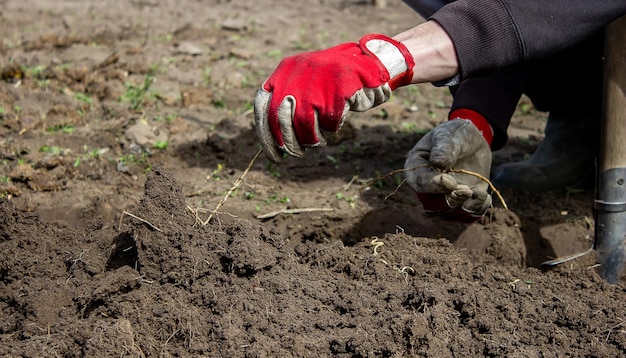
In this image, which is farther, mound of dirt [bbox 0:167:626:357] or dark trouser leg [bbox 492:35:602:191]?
dark trouser leg [bbox 492:35:602:191]

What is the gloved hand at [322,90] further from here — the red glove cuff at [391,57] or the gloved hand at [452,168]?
the gloved hand at [452,168]

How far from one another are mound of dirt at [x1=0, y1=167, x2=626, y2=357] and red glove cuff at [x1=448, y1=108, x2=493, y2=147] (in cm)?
73

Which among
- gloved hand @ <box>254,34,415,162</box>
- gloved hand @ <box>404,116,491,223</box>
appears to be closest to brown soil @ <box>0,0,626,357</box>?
gloved hand @ <box>404,116,491,223</box>

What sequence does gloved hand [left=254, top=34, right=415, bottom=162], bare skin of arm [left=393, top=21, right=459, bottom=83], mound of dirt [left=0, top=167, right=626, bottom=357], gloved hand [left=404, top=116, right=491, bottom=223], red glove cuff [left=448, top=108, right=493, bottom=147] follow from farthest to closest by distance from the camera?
red glove cuff [left=448, top=108, right=493, bottom=147], gloved hand [left=404, top=116, right=491, bottom=223], bare skin of arm [left=393, top=21, right=459, bottom=83], gloved hand [left=254, top=34, right=415, bottom=162], mound of dirt [left=0, top=167, right=626, bottom=357]

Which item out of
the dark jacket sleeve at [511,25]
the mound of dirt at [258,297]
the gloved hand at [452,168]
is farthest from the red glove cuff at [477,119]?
the mound of dirt at [258,297]

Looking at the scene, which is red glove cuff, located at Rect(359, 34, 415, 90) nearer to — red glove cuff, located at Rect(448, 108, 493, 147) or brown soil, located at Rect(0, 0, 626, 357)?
brown soil, located at Rect(0, 0, 626, 357)

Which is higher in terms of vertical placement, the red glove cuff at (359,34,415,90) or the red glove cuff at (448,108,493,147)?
the red glove cuff at (359,34,415,90)

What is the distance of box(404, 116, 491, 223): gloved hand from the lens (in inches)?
97.0

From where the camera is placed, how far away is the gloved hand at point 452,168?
2.46 metres

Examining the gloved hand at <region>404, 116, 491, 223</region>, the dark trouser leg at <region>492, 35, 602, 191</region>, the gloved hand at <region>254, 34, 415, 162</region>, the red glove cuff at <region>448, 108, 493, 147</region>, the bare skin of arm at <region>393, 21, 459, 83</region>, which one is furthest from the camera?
the dark trouser leg at <region>492, 35, 602, 191</region>

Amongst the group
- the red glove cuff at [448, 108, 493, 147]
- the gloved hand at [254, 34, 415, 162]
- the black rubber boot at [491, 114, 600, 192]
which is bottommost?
the black rubber boot at [491, 114, 600, 192]

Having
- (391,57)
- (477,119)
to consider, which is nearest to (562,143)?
(477,119)

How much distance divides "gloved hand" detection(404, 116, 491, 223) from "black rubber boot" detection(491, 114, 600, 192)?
1.87 feet

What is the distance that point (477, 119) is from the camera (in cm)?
291
